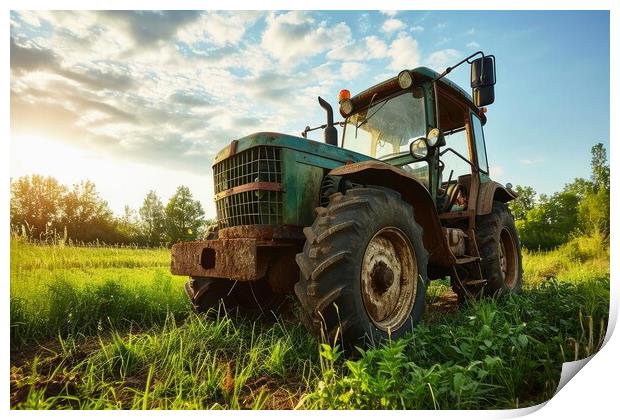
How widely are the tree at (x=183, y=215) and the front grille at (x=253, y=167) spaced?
3.16 feet

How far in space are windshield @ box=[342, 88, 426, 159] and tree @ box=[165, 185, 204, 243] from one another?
1804mm

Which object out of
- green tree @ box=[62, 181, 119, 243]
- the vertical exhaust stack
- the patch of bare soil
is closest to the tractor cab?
the vertical exhaust stack

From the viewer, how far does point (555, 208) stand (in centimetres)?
324

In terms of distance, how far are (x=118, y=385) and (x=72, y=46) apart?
6.39 ft

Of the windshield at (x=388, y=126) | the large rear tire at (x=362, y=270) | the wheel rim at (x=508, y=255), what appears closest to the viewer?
the large rear tire at (x=362, y=270)

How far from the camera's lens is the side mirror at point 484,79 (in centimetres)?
264

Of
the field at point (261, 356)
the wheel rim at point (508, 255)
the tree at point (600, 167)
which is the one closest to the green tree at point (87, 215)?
the field at point (261, 356)

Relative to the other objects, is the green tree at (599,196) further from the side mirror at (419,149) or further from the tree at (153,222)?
the tree at (153,222)

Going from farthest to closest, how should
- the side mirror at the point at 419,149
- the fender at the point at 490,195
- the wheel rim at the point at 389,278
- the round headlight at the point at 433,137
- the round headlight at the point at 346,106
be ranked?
the fender at the point at 490,195 → the round headlight at the point at 346,106 → the side mirror at the point at 419,149 → the round headlight at the point at 433,137 → the wheel rim at the point at 389,278

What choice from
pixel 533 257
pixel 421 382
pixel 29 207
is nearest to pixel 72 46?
pixel 29 207

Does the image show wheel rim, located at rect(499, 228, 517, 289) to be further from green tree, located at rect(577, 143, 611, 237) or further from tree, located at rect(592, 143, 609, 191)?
tree, located at rect(592, 143, 609, 191)

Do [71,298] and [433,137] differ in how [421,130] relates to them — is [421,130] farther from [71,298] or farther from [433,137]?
[71,298]

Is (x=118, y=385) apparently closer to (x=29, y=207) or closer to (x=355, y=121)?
(x=29, y=207)

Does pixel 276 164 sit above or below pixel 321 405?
above
